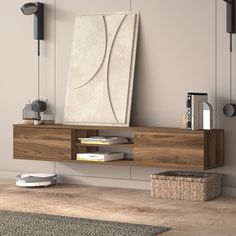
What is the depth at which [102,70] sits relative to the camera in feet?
21.7

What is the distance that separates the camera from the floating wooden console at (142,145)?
5.91 m

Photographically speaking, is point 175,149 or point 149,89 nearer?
point 175,149

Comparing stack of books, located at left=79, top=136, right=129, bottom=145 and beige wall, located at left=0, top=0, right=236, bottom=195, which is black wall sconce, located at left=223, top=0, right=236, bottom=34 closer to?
beige wall, located at left=0, top=0, right=236, bottom=195

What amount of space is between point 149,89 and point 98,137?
0.66 metres

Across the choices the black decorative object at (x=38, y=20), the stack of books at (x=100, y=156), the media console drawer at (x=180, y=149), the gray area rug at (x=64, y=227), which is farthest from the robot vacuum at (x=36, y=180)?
the gray area rug at (x=64, y=227)

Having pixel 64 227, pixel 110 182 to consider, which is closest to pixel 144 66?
pixel 110 182

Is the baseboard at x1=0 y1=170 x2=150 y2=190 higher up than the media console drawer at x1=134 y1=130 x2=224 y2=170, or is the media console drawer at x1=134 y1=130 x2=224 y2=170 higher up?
the media console drawer at x1=134 y1=130 x2=224 y2=170

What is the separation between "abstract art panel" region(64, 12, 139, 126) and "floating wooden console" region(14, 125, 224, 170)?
7.2 inches

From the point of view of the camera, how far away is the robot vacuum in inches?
261

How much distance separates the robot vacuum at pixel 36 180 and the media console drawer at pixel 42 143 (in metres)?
0.18

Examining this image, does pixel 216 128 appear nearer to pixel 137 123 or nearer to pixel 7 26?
pixel 137 123

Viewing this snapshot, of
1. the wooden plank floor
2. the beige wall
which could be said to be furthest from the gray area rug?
the beige wall

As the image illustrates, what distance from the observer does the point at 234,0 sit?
236 inches

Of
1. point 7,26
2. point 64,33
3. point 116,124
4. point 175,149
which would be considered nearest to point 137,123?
point 116,124
